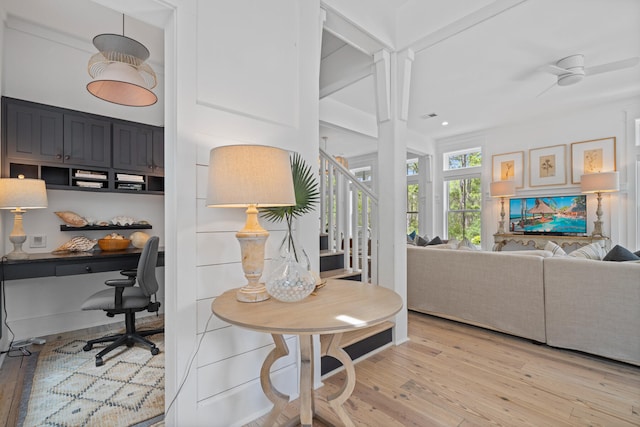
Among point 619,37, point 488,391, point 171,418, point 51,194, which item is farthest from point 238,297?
point 619,37

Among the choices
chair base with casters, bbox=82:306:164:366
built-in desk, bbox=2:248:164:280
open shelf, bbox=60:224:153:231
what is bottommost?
chair base with casters, bbox=82:306:164:366

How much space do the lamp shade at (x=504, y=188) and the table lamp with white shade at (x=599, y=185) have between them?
936 mm

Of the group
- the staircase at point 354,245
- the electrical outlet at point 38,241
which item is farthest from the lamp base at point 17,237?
the staircase at point 354,245

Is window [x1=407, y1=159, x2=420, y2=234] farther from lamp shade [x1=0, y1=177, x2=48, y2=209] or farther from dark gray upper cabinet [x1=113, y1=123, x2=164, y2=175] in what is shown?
lamp shade [x1=0, y1=177, x2=48, y2=209]

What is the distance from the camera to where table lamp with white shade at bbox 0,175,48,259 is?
2.26 meters

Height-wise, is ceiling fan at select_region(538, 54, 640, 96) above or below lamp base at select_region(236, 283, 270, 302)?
above

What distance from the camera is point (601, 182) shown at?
14.5 ft

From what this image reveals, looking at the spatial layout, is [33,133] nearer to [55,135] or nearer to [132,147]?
[55,135]

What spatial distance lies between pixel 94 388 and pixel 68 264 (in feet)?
3.34

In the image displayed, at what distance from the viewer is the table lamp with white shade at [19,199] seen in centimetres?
226

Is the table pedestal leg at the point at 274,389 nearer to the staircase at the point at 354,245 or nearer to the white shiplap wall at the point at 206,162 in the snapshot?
the white shiplap wall at the point at 206,162

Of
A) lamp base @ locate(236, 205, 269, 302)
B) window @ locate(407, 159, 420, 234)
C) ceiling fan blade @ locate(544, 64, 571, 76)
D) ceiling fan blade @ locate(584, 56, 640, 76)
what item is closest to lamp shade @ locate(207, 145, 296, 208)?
lamp base @ locate(236, 205, 269, 302)

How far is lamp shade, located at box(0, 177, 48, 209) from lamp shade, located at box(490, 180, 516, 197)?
20.4ft

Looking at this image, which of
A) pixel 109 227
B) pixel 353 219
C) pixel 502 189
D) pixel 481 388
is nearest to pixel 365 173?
pixel 502 189
